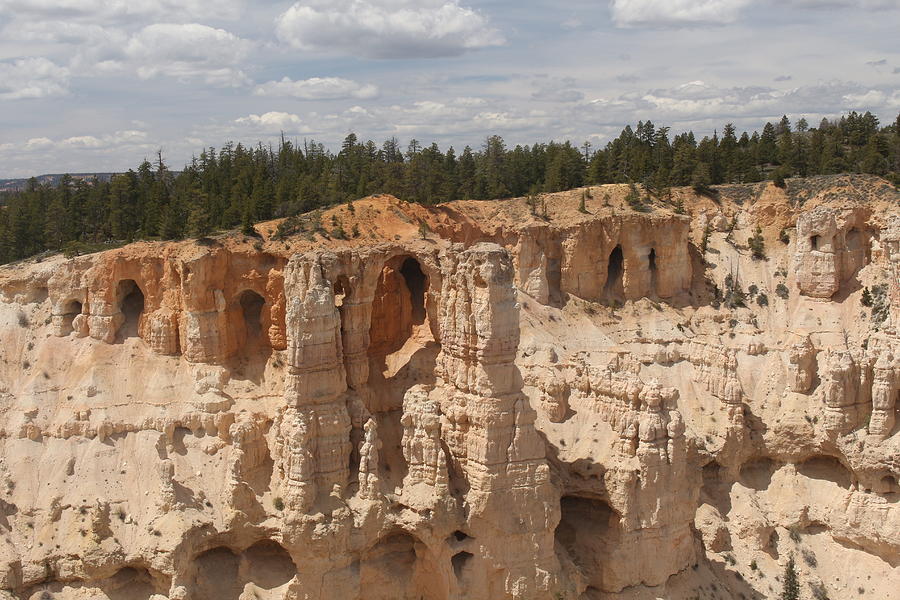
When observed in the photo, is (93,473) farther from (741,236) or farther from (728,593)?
(741,236)

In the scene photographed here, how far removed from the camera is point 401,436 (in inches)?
1785

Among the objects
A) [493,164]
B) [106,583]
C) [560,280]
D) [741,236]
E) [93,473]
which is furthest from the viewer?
[493,164]

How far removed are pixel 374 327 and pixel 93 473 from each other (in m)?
16.4

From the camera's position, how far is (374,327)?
165ft

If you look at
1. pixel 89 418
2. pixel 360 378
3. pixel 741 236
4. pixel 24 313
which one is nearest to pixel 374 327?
pixel 360 378

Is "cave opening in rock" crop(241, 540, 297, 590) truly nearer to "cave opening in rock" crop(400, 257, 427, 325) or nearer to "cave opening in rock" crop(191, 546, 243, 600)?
"cave opening in rock" crop(191, 546, 243, 600)

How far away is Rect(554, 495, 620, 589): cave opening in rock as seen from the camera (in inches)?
1704

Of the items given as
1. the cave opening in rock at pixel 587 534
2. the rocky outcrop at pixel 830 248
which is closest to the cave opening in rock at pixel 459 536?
the cave opening in rock at pixel 587 534

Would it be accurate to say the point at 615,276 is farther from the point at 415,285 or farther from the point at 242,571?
the point at 242,571

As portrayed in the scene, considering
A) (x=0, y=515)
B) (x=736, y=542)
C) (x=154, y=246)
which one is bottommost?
(x=736, y=542)

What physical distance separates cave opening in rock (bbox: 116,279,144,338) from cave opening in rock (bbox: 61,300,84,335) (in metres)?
2.37

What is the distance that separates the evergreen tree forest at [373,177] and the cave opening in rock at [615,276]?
9.27m

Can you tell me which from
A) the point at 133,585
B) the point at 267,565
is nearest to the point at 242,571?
the point at 267,565

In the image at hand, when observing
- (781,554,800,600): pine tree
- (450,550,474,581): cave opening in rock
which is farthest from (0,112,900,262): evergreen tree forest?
A: (781,554,800,600): pine tree
